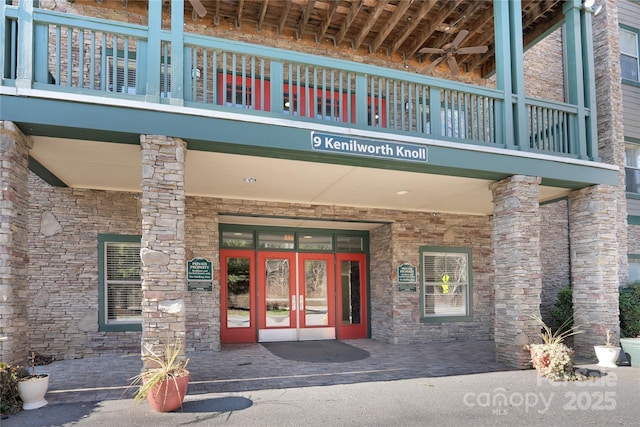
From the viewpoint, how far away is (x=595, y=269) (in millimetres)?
9016

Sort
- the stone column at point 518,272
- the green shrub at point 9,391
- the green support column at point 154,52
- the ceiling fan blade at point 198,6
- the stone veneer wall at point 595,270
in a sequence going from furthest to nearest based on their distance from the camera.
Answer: the stone veneer wall at point 595,270, the stone column at point 518,272, the ceiling fan blade at point 198,6, the green support column at point 154,52, the green shrub at point 9,391

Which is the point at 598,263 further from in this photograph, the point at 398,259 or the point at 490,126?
the point at 398,259

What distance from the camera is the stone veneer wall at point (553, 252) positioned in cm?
1241

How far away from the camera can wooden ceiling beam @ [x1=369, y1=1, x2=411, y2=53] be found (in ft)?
31.6

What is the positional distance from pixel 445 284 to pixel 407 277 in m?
1.26

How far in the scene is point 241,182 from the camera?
877cm

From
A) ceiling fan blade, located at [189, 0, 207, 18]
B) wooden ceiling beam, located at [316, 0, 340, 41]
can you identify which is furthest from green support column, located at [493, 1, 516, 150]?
ceiling fan blade, located at [189, 0, 207, 18]

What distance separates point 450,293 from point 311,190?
4.93m

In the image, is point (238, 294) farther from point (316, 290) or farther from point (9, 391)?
point (9, 391)

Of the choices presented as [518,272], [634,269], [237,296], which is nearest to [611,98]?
[634,269]

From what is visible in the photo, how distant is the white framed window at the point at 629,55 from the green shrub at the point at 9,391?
1544cm

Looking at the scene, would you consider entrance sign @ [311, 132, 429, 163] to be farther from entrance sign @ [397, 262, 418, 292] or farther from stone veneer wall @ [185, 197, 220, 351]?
entrance sign @ [397, 262, 418, 292]

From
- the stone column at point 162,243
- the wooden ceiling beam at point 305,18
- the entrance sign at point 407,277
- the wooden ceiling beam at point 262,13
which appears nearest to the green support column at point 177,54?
the stone column at point 162,243

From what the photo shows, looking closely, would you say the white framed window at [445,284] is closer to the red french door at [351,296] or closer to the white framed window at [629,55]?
the red french door at [351,296]
